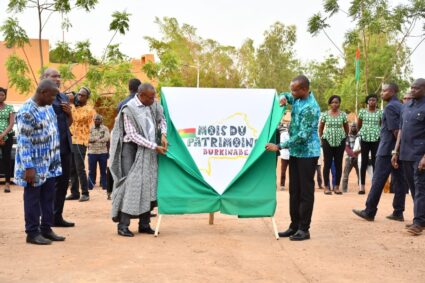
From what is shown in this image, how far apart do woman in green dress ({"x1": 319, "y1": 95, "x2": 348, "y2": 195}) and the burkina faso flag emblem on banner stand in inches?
207

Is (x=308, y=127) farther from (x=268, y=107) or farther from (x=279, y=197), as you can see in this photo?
(x=279, y=197)

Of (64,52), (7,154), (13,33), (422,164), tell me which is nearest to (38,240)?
(422,164)

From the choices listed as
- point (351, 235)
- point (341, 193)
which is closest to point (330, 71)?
point (341, 193)

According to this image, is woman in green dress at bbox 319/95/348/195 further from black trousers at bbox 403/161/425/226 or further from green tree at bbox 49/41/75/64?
green tree at bbox 49/41/75/64

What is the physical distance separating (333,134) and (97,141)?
16.1ft

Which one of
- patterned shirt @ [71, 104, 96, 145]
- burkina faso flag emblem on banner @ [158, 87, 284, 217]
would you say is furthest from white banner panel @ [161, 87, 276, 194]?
patterned shirt @ [71, 104, 96, 145]

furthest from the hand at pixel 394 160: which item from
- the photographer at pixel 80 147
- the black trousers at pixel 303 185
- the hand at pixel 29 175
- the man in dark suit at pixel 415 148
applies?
the photographer at pixel 80 147

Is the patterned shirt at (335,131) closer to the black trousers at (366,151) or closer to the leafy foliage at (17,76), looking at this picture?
the black trousers at (366,151)

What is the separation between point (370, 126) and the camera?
42.7 ft

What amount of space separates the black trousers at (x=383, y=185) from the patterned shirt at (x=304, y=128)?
2071 millimetres

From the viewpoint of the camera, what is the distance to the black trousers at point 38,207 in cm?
719

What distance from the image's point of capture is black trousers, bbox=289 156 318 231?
25.6ft

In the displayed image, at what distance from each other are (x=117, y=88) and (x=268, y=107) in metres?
11.5

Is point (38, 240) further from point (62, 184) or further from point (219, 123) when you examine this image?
point (219, 123)
